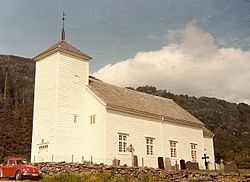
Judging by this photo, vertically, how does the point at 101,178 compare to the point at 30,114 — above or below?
below

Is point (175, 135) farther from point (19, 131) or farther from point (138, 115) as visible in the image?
point (19, 131)

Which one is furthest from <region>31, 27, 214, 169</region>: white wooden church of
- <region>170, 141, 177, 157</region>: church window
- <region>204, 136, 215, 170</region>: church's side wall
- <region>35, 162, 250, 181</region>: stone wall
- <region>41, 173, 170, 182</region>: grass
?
<region>41, 173, 170, 182</region>: grass

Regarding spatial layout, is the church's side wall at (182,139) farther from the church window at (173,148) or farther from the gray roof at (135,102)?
the gray roof at (135,102)

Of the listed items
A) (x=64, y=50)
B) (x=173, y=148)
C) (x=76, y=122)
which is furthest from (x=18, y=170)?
(x=173, y=148)

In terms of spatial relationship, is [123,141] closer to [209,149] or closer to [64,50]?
[64,50]

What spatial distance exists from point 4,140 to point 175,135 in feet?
99.4

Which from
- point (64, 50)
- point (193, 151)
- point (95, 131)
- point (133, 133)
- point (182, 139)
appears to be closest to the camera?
point (95, 131)

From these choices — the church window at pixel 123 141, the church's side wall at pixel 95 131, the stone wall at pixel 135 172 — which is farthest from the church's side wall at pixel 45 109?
the church window at pixel 123 141

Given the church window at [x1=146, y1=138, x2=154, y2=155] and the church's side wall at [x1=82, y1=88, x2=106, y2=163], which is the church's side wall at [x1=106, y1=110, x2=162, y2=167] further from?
the church's side wall at [x1=82, y1=88, x2=106, y2=163]

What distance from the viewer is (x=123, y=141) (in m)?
33.2

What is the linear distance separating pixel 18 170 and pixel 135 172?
25.6 ft

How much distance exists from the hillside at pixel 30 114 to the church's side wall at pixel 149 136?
796 centimetres

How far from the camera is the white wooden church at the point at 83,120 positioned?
31641 mm

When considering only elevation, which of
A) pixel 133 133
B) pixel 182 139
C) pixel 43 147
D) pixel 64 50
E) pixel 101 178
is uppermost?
pixel 64 50
